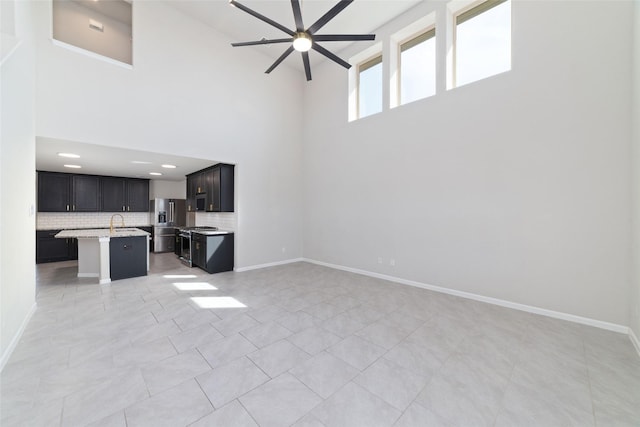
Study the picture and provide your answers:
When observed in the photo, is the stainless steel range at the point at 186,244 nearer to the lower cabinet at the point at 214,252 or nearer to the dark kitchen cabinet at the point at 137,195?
the lower cabinet at the point at 214,252

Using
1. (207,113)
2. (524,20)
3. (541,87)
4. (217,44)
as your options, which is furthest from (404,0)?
(207,113)

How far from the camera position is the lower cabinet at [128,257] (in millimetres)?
4562

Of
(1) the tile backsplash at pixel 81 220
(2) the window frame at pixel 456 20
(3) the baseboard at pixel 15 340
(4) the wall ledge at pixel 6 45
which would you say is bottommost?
(3) the baseboard at pixel 15 340

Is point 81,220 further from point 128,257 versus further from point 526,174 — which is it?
point 526,174

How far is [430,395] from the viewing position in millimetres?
1768

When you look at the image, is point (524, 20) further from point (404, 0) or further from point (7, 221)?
point (7, 221)

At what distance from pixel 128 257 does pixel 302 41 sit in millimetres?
4891

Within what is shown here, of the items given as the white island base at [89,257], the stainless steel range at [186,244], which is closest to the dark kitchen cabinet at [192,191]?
the stainless steel range at [186,244]

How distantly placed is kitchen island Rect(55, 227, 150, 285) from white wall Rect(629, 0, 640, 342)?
A: 23.5ft

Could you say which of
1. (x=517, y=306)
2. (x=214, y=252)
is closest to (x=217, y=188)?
(x=214, y=252)

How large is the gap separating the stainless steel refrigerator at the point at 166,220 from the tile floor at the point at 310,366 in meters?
4.18

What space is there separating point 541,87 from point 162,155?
6020 mm

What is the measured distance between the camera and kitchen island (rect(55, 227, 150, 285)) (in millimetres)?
4453

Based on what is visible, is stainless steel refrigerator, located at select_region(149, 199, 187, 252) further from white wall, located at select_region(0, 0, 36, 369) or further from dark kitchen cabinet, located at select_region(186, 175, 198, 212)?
white wall, located at select_region(0, 0, 36, 369)
